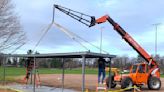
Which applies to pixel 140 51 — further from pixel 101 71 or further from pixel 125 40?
pixel 101 71

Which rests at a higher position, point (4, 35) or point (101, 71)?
point (4, 35)

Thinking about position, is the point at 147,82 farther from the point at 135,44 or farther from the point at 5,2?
the point at 5,2

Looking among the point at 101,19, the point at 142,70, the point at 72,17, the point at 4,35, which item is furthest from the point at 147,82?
the point at 4,35

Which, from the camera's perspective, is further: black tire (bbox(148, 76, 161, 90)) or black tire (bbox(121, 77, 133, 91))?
black tire (bbox(148, 76, 161, 90))

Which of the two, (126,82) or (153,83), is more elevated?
(126,82)

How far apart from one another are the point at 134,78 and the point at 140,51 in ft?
8.42

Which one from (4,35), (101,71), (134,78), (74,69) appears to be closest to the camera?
(101,71)

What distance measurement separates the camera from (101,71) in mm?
25875

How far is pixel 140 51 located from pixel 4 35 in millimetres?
13154

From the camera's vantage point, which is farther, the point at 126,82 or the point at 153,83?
the point at 153,83

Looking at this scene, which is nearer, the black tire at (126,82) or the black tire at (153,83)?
the black tire at (126,82)

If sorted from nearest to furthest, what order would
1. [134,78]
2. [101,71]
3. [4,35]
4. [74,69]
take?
[101,71], [134,78], [4,35], [74,69]

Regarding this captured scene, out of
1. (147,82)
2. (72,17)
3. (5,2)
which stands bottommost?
(147,82)

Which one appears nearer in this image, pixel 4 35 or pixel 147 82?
pixel 147 82
